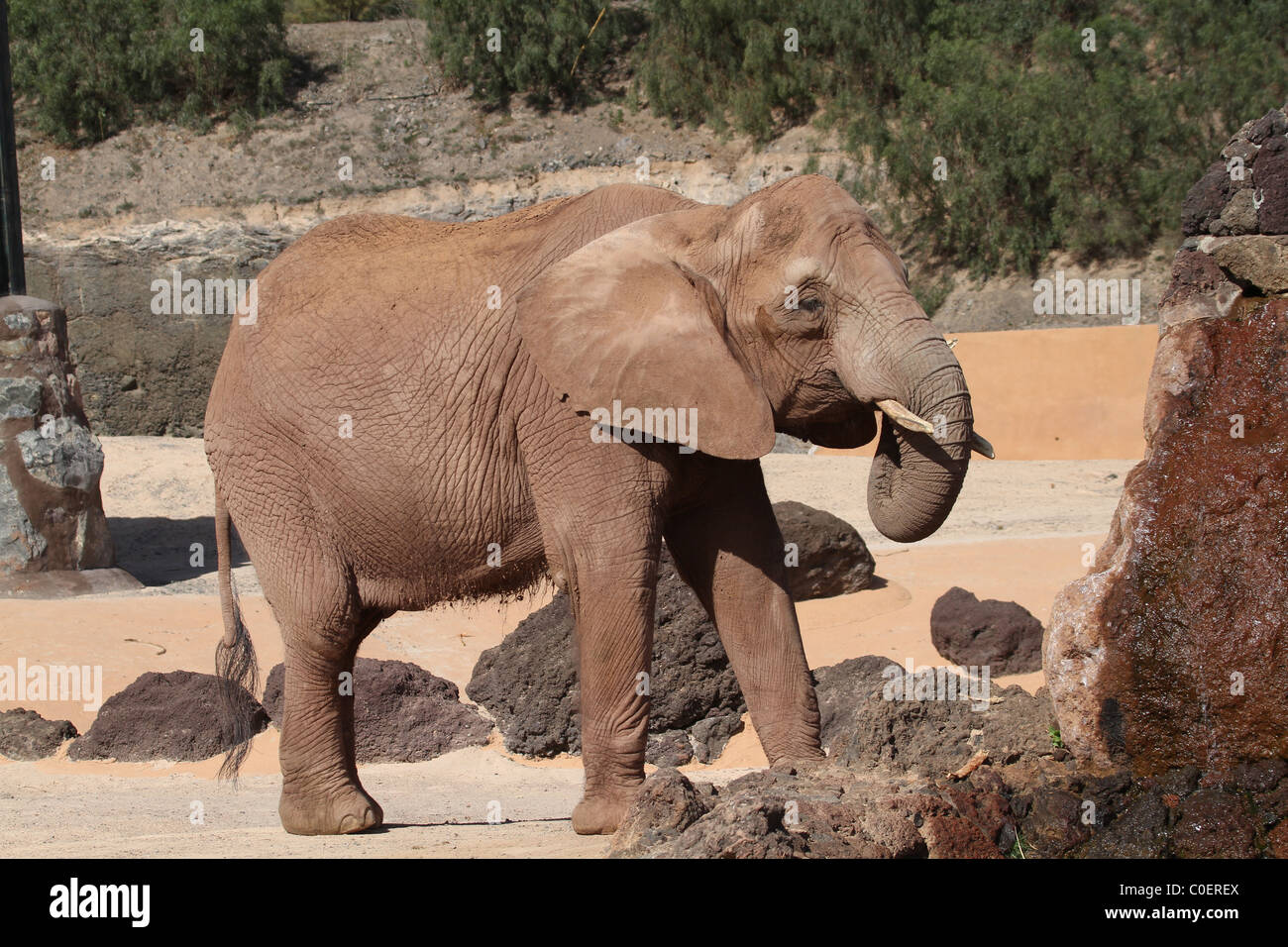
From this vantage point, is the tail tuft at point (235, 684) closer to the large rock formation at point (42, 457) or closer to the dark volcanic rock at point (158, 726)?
the dark volcanic rock at point (158, 726)

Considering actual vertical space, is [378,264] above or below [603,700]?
above

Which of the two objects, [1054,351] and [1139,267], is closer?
[1054,351]

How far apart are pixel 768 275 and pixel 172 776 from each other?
5530 mm

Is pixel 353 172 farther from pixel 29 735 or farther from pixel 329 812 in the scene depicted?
pixel 329 812

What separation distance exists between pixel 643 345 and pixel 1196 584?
227cm

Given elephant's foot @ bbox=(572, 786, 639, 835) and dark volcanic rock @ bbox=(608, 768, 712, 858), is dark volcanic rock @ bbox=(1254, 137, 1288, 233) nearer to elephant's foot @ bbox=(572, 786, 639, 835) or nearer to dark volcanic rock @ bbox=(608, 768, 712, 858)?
dark volcanic rock @ bbox=(608, 768, 712, 858)

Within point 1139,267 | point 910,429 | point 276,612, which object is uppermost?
point 910,429

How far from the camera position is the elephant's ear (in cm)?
567

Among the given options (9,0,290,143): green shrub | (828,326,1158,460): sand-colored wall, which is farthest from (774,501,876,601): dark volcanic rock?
(9,0,290,143): green shrub

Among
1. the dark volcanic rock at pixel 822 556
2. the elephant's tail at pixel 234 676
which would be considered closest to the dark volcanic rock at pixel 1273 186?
the elephant's tail at pixel 234 676

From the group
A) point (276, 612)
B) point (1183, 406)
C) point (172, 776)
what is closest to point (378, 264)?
point (276, 612)

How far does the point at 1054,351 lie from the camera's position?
22875 mm

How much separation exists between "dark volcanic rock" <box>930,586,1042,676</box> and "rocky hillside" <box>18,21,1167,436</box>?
18.7 meters

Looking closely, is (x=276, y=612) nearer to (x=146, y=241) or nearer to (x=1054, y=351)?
(x=1054, y=351)
